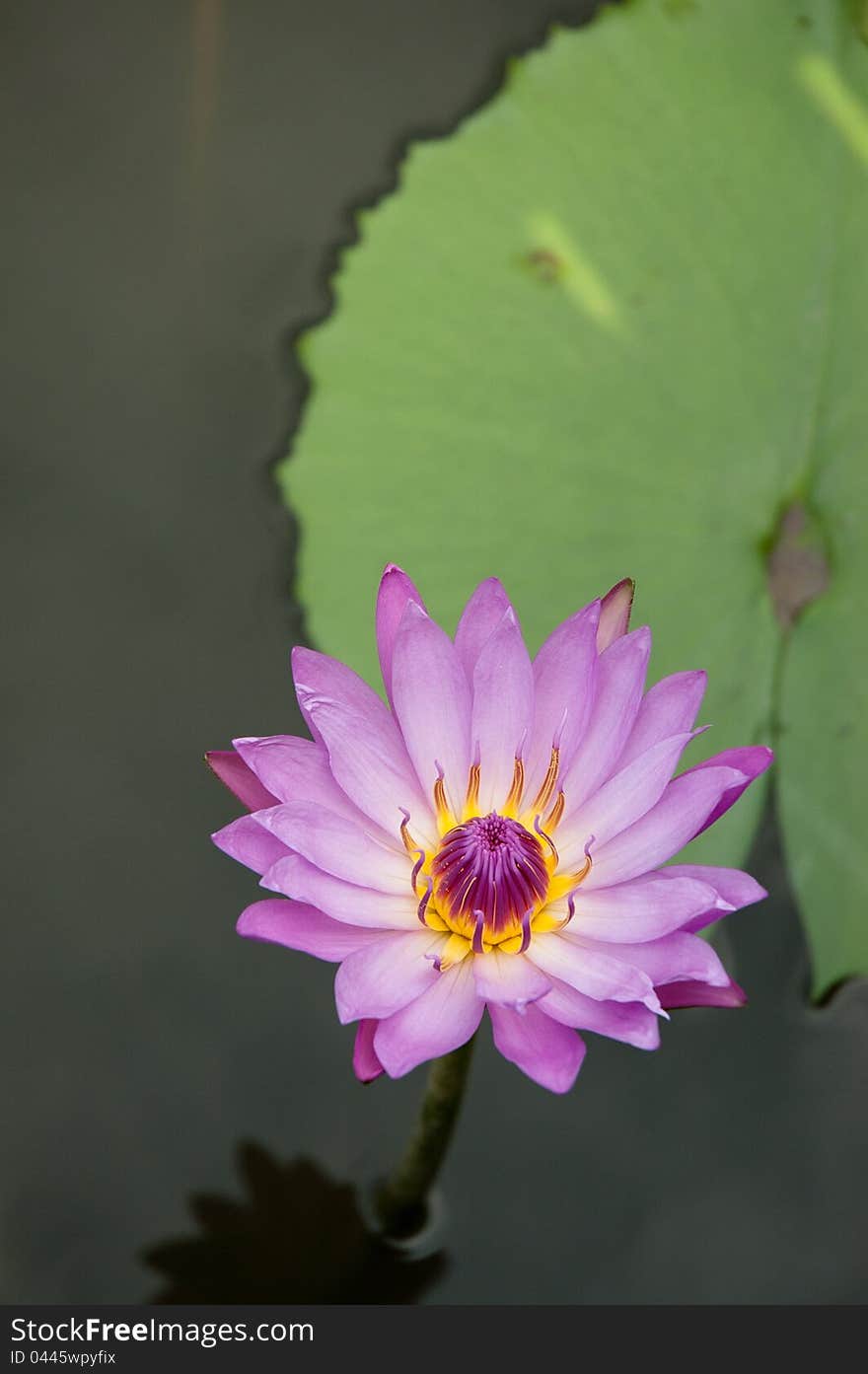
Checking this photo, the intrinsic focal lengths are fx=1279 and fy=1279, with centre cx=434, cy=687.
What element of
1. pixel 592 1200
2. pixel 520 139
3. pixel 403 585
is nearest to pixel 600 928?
pixel 403 585

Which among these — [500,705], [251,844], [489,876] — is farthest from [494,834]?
[251,844]

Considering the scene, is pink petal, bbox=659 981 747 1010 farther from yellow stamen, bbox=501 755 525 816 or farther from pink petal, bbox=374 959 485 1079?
yellow stamen, bbox=501 755 525 816

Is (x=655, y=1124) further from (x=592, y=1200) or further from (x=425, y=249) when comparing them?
(x=425, y=249)

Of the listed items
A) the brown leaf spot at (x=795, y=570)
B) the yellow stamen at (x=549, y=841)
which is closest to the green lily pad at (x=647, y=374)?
the brown leaf spot at (x=795, y=570)

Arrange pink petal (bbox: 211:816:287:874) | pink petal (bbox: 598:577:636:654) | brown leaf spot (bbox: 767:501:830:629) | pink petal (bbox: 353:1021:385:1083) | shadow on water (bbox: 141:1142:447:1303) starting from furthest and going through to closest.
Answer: brown leaf spot (bbox: 767:501:830:629), shadow on water (bbox: 141:1142:447:1303), pink petal (bbox: 598:577:636:654), pink petal (bbox: 211:816:287:874), pink petal (bbox: 353:1021:385:1083)

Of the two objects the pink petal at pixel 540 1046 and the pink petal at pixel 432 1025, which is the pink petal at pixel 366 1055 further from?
the pink petal at pixel 540 1046

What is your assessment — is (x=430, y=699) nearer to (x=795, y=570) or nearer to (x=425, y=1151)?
(x=425, y=1151)

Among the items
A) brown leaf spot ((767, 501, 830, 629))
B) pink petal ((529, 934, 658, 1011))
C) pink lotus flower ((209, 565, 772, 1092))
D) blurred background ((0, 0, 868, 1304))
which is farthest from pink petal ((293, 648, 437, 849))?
brown leaf spot ((767, 501, 830, 629))
